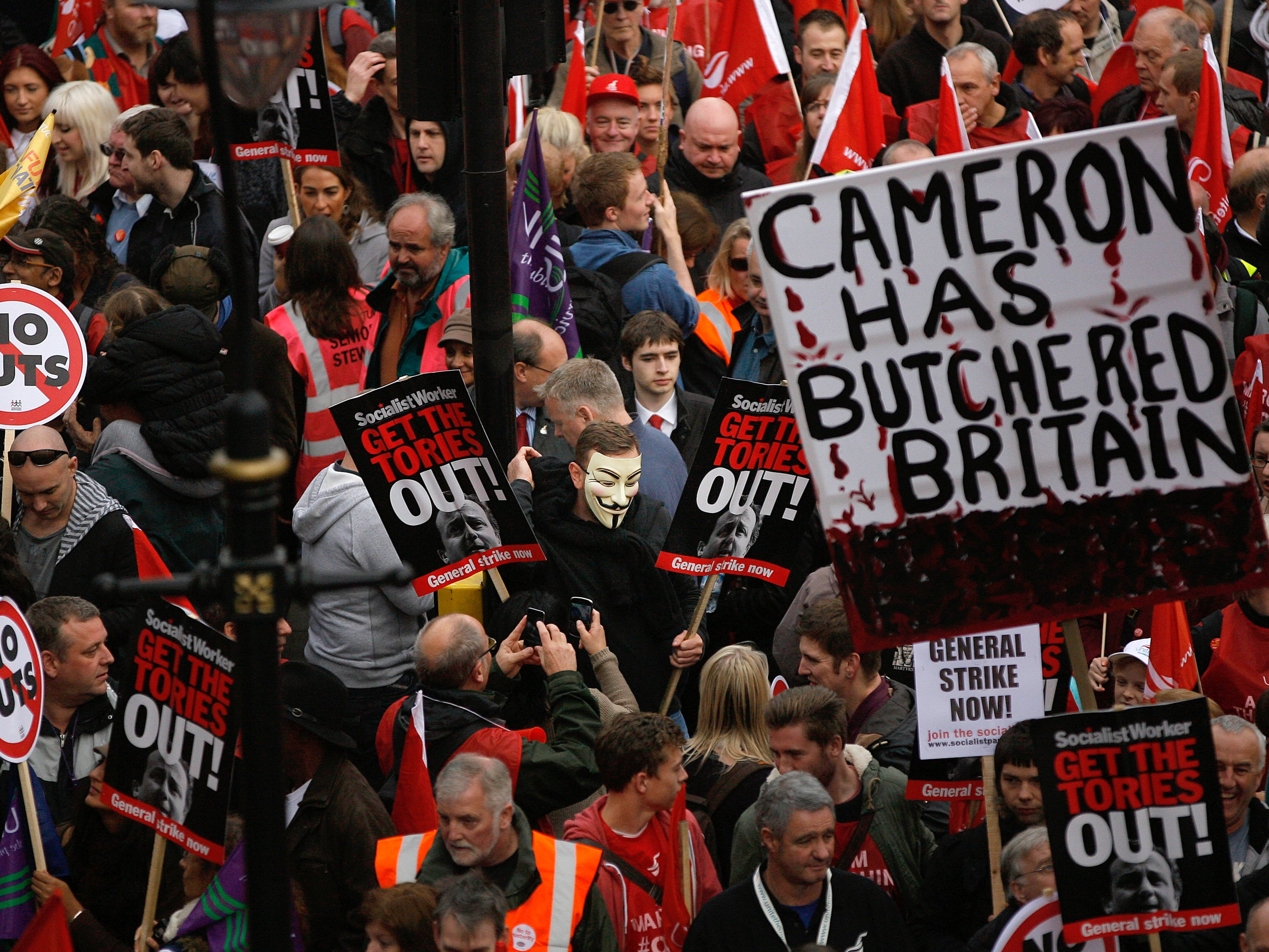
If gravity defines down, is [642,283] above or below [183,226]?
below

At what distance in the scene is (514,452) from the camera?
23.5ft

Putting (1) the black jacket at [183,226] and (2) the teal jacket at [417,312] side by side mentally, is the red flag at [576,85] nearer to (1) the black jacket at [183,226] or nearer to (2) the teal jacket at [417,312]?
(1) the black jacket at [183,226]

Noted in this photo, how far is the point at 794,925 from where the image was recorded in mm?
5238

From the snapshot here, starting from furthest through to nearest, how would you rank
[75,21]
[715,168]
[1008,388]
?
1. [75,21]
2. [715,168]
3. [1008,388]

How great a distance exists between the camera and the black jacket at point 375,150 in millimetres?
11227

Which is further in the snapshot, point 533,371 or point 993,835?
point 533,371

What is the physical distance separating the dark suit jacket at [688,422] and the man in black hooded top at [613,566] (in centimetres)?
117

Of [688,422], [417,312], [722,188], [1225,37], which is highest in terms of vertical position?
[1225,37]

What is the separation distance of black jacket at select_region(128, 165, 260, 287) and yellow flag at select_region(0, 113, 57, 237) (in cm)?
102

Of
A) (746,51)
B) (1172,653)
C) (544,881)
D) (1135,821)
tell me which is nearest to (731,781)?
(544,881)

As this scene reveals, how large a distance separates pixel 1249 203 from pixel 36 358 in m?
6.05

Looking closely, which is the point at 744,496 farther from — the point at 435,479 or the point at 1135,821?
the point at 1135,821

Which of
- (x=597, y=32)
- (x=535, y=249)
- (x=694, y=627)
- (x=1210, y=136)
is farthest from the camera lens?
(x=597, y=32)

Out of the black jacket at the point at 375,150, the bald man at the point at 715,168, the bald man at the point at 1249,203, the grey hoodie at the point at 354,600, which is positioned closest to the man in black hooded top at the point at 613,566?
the grey hoodie at the point at 354,600
